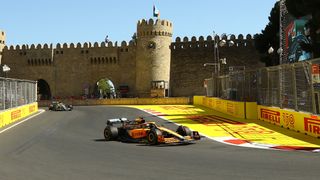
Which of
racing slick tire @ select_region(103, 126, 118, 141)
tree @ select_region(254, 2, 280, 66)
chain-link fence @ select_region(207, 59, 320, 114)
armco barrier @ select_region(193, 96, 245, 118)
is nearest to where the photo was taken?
racing slick tire @ select_region(103, 126, 118, 141)

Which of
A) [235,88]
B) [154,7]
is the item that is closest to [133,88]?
[154,7]

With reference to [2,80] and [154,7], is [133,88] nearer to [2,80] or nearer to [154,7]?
[154,7]

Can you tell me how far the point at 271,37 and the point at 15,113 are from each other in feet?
105

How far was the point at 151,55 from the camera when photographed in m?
63.9

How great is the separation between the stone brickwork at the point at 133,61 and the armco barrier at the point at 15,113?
27895mm

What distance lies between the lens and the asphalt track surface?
918cm

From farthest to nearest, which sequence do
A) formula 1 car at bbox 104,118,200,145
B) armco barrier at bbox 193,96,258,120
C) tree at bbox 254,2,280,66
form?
tree at bbox 254,2,280,66 → armco barrier at bbox 193,96,258,120 → formula 1 car at bbox 104,118,200,145

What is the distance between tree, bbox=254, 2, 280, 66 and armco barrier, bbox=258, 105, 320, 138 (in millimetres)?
27241

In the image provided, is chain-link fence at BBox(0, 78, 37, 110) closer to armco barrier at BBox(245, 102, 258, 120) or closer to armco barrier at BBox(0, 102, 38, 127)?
armco barrier at BBox(0, 102, 38, 127)

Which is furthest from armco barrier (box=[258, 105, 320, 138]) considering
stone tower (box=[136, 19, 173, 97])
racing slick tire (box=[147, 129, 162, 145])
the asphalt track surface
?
stone tower (box=[136, 19, 173, 97])

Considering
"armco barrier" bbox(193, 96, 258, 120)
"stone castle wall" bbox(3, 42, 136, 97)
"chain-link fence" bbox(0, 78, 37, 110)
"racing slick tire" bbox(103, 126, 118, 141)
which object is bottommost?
"racing slick tire" bbox(103, 126, 118, 141)

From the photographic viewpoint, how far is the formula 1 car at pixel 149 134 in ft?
46.8

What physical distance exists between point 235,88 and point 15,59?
50743 millimetres

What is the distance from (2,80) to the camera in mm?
26172
